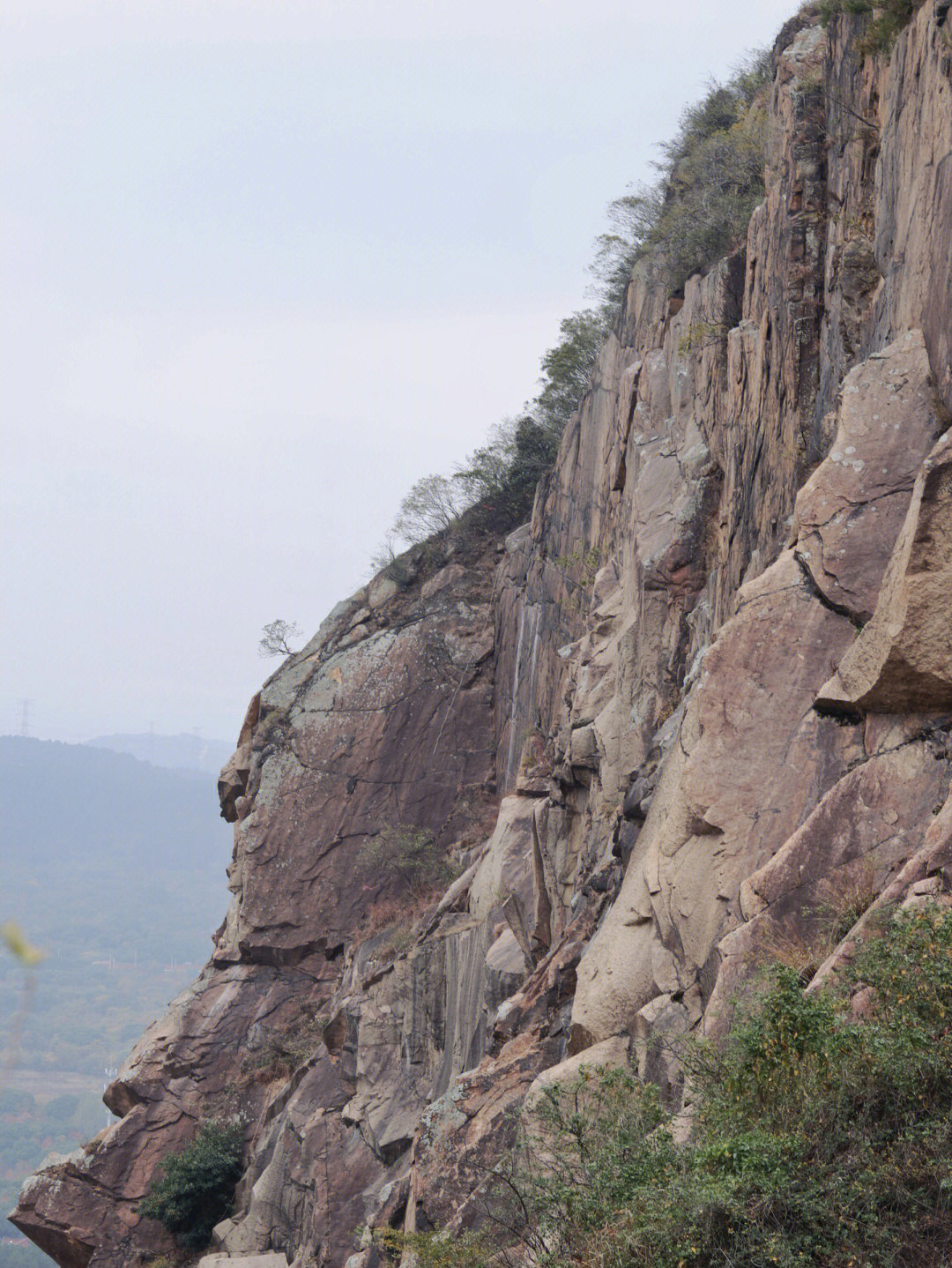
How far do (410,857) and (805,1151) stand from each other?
23.4 meters

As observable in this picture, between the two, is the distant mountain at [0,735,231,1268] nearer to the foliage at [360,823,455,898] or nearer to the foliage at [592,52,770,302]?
the foliage at [360,823,455,898]

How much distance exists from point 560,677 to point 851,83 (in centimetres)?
1410

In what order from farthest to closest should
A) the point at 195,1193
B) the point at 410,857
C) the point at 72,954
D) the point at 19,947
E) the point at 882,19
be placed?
the point at 72,954 < the point at 410,857 < the point at 195,1193 < the point at 882,19 < the point at 19,947

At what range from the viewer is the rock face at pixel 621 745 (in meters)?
9.07

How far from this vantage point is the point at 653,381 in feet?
65.6

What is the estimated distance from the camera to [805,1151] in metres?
6.05

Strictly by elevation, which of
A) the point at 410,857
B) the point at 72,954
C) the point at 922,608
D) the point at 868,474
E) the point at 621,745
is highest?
the point at 868,474

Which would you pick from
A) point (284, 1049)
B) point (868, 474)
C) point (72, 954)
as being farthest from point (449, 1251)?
point (72, 954)

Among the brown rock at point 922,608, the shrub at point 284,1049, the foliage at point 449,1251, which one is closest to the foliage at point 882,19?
the brown rock at point 922,608

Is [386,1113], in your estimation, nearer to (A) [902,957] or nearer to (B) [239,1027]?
(B) [239,1027]

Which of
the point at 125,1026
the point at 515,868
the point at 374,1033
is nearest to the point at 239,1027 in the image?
the point at 374,1033

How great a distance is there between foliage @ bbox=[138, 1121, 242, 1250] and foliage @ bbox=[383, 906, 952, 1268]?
1997cm

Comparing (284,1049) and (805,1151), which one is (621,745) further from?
(284,1049)

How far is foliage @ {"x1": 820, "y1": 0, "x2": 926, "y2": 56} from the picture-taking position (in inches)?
425
